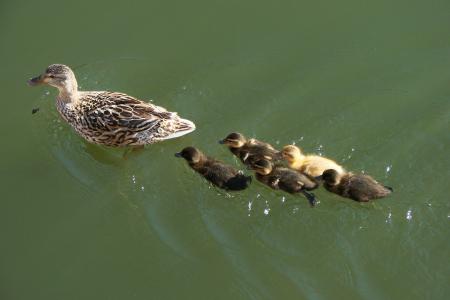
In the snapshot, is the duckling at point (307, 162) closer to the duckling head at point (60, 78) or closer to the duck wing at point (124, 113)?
the duck wing at point (124, 113)

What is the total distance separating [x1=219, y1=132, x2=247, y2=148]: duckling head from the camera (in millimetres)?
4246

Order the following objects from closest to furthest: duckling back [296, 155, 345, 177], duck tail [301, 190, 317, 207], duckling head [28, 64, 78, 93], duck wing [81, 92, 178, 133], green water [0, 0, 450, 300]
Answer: green water [0, 0, 450, 300] → duck tail [301, 190, 317, 207] → duckling back [296, 155, 345, 177] → duck wing [81, 92, 178, 133] → duckling head [28, 64, 78, 93]

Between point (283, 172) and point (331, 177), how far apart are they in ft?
1.06

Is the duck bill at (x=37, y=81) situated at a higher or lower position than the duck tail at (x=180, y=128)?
higher

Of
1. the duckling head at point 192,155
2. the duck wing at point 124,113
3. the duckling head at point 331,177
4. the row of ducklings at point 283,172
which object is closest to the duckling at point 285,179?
the row of ducklings at point 283,172

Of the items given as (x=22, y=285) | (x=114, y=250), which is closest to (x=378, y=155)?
(x=114, y=250)

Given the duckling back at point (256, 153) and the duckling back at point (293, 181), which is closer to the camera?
the duckling back at point (293, 181)

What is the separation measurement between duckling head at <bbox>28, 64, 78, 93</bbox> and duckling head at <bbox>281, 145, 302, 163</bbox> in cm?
166

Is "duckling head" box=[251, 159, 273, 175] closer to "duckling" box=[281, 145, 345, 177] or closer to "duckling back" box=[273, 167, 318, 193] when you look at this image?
"duckling back" box=[273, 167, 318, 193]

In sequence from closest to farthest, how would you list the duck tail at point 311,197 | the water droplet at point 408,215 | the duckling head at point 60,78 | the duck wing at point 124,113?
the water droplet at point 408,215 < the duck tail at point 311,197 < the duck wing at point 124,113 < the duckling head at point 60,78

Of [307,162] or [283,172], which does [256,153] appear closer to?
[283,172]

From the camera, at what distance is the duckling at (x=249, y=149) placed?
422 centimetres

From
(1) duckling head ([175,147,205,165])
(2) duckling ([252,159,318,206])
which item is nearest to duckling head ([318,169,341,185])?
(2) duckling ([252,159,318,206])

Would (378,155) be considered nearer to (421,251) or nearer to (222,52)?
(421,251)
